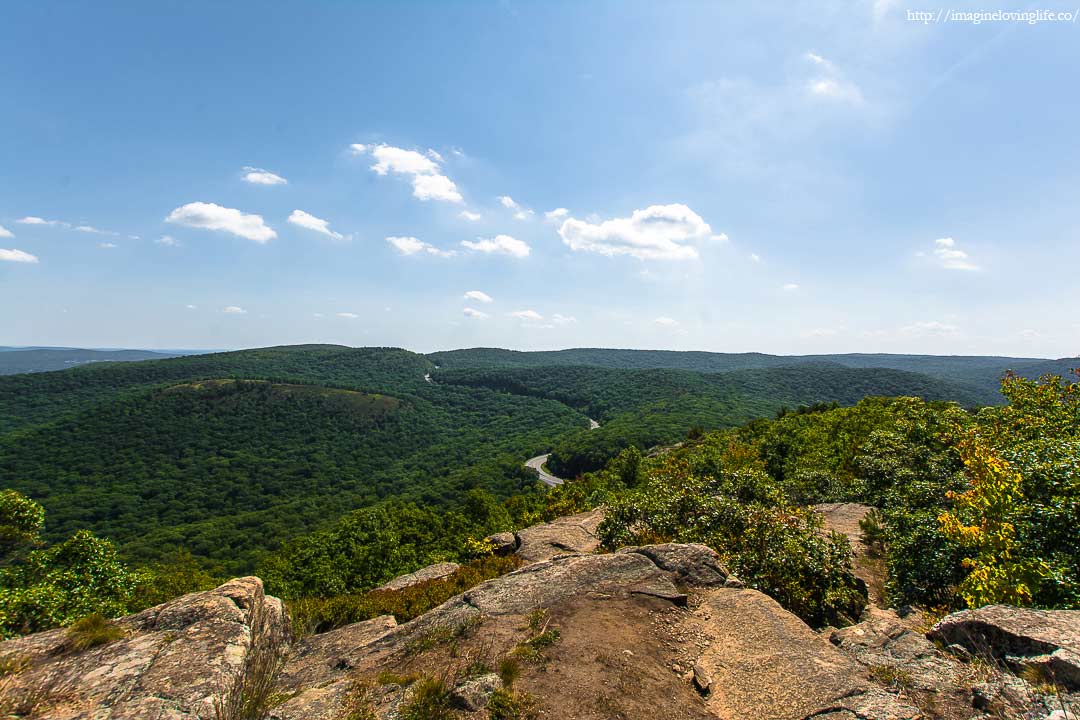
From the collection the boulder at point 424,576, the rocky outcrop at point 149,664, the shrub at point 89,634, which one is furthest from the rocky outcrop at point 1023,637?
the boulder at point 424,576

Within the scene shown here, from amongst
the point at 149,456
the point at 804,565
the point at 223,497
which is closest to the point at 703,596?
the point at 804,565

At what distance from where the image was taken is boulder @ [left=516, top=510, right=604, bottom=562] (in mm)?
21438

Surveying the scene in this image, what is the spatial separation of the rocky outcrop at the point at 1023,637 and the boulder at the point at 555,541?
12744 millimetres

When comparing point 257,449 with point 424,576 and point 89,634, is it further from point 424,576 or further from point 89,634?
point 89,634

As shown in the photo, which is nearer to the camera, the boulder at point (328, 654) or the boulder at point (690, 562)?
the boulder at point (328, 654)

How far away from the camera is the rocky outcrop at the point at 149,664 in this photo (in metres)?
6.87

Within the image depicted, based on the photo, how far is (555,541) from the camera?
74.6 feet

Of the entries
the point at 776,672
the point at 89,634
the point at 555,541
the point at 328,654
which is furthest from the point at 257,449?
the point at 776,672

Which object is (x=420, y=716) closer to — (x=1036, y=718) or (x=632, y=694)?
(x=632, y=694)

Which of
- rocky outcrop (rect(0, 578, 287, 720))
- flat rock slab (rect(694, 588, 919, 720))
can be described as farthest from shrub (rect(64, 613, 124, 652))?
flat rock slab (rect(694, 588, 919, 720))

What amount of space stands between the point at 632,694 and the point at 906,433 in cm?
3422

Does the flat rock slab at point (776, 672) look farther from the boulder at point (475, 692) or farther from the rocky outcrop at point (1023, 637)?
the boulder at point (475, 692)

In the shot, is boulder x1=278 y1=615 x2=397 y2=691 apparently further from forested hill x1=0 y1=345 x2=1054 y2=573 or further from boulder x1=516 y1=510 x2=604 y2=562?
forested hill x1=0 y1=345 x2=1054 y2=573

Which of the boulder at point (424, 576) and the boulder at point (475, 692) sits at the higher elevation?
the boulder at point (475, 692)
